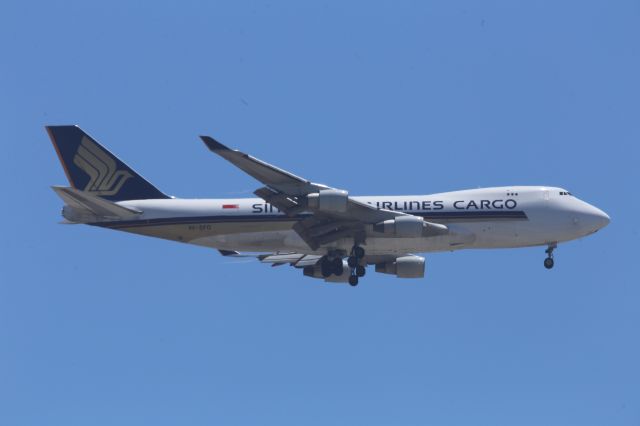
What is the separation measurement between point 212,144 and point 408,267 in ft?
61.5

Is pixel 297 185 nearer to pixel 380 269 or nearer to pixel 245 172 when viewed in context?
pixel 245 172

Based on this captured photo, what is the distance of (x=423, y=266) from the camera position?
67250mm

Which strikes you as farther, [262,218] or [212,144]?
[262,218]

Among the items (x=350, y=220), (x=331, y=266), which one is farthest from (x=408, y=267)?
(x=350, y=220)

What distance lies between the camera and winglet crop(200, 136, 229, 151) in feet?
171

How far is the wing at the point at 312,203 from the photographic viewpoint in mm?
54938

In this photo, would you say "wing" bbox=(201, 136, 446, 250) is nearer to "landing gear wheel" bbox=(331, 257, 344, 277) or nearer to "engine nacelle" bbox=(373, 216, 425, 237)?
"engine nacelle" bbox=(373, 216, 425, 237)

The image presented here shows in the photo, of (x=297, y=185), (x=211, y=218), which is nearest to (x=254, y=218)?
(x=211, y=218)

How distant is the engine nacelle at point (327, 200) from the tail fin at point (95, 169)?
11.4 metres

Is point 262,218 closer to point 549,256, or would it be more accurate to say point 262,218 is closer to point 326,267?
point 326,267

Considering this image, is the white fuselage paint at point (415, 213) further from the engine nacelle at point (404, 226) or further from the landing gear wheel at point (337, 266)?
the engine nacelle at point (404, 226)

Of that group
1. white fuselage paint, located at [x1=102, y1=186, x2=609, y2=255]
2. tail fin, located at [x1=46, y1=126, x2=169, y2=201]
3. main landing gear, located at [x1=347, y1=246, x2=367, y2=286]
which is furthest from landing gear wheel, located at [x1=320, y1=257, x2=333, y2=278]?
tail fin, located at [x1=46, y1=126, x2=169, y2=201]

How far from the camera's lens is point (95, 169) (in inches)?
2591

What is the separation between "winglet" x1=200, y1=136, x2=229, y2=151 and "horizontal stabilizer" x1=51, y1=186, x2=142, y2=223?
10.1 m
